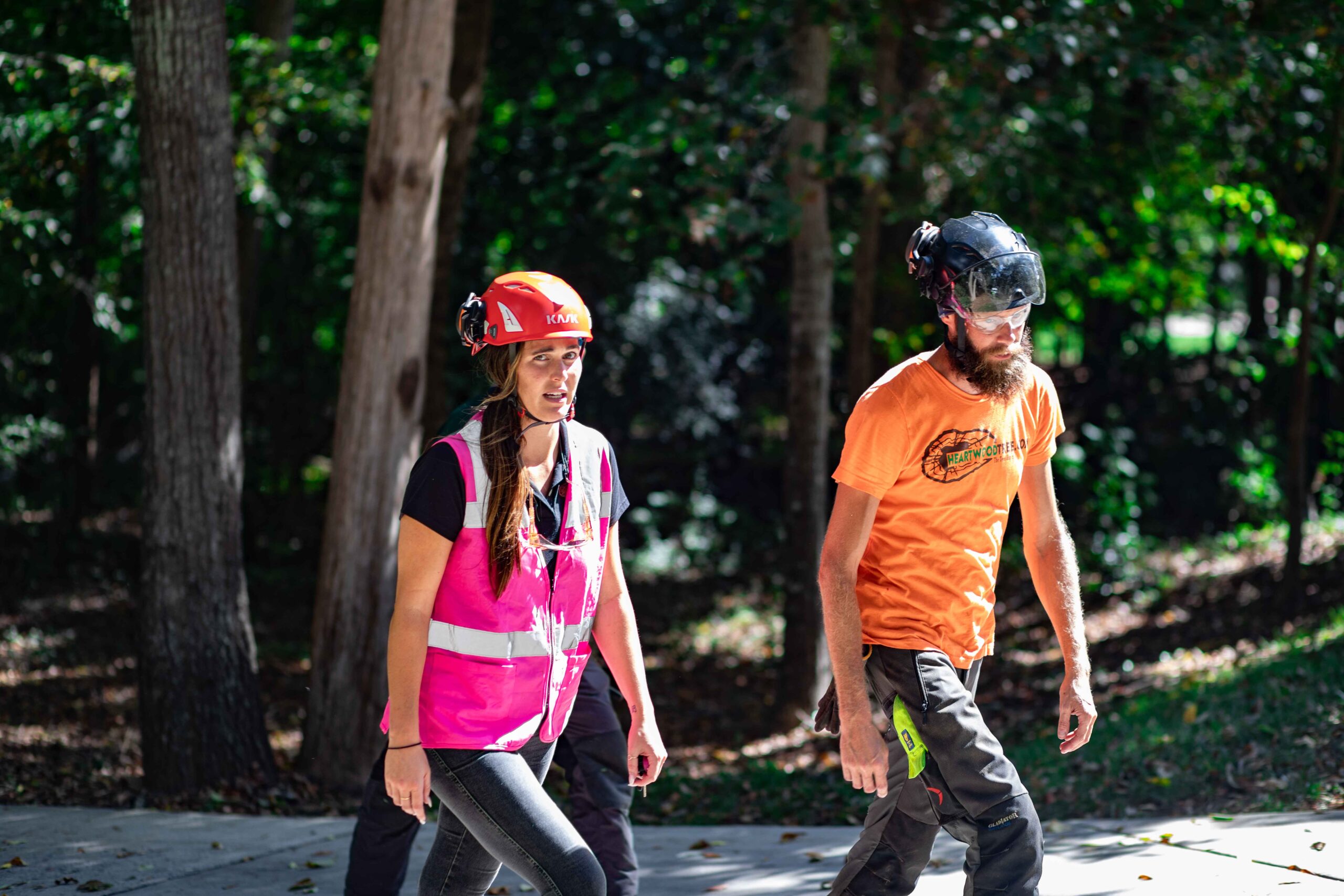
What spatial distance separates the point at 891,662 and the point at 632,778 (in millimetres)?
745

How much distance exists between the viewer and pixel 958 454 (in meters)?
3.21

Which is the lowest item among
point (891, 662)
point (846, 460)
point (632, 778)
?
point (632, 778)

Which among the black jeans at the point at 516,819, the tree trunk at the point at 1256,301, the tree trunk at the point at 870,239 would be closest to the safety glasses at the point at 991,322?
the black jeans at the point at 516,819

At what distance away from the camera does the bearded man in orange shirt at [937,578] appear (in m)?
3.06

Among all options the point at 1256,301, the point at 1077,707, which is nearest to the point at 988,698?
the point at 1256,301

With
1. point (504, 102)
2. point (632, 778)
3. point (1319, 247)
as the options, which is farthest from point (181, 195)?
point (1319, 247)

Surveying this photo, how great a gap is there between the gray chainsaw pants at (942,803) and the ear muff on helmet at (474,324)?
51.3 inches

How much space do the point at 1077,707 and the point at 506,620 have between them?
1.54 metres

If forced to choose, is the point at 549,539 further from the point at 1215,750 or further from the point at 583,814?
the point at 1215,750

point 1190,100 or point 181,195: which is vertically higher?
point 1190,100

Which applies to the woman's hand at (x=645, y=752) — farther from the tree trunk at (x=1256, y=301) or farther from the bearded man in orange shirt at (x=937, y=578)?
the tree trunk at (x=1256, y=301)

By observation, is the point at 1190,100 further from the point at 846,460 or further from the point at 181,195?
the point at 846,460

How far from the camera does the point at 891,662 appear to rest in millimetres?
3223

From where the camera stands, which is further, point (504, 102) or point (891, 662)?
point (504, 102)
